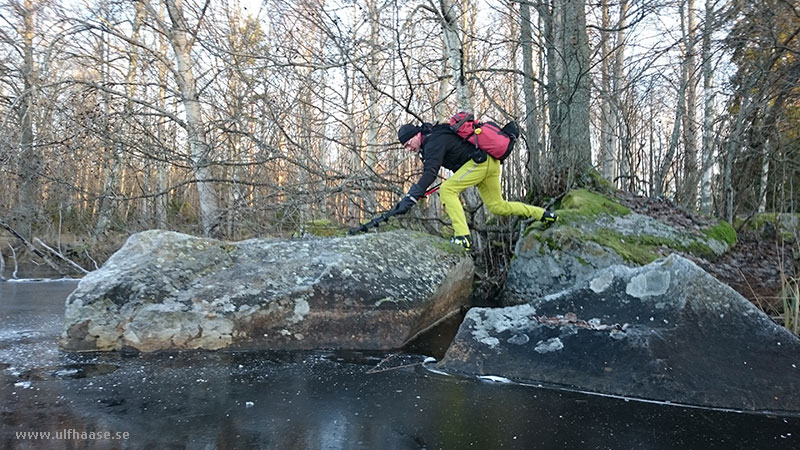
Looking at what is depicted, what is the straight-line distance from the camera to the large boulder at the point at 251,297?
4.30 meters

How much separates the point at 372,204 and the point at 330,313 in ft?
11.8

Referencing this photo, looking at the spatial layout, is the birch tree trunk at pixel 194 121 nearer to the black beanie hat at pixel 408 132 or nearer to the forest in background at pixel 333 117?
the forest in background at pixel 333 117

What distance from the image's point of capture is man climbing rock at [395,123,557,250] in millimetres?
5742

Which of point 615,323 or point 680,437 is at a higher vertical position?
point 615,323

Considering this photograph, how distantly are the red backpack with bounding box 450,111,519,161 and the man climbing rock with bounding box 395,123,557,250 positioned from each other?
9 centimetres

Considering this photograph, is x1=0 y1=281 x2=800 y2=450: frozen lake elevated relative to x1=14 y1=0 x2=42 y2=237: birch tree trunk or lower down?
lower down

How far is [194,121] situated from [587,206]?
23.9ft

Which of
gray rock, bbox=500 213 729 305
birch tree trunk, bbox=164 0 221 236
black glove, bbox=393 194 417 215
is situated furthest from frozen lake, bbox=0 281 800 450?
birch tree trunk, bbox=164 0 221 236

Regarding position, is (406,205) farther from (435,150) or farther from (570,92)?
(570,92)

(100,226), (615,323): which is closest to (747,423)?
(615,323)

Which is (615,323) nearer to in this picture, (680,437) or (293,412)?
(680,437)

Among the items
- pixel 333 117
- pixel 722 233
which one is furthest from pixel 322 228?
pixel 722 233

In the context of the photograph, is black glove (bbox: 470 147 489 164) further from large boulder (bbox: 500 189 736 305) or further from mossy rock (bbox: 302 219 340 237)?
mossy rock (bbox: 302 219 340 237)

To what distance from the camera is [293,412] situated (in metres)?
2.97
